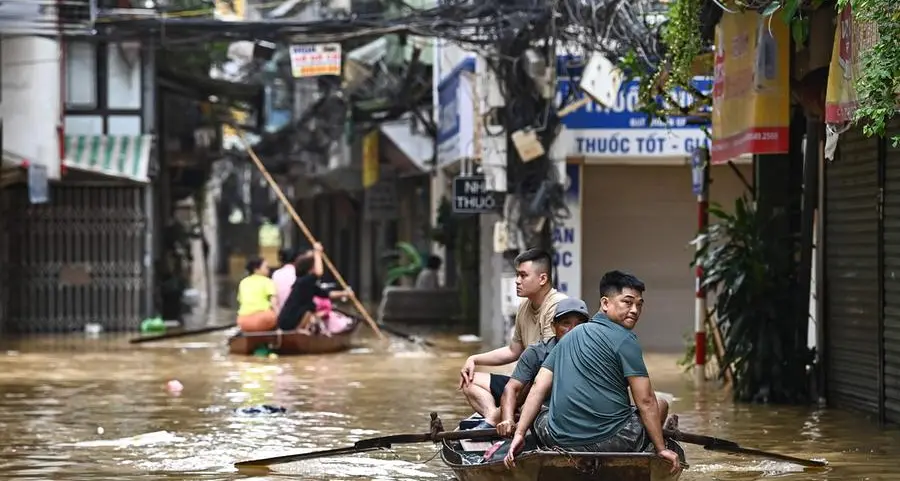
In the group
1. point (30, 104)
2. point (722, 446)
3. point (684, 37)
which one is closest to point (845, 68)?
point (722, 446)

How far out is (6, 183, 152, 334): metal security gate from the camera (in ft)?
88.7

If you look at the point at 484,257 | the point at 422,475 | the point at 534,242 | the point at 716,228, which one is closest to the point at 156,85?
the point at 484,257

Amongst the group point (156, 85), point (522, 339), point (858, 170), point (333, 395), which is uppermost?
point (156, 85)

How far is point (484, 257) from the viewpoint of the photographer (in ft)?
90.1

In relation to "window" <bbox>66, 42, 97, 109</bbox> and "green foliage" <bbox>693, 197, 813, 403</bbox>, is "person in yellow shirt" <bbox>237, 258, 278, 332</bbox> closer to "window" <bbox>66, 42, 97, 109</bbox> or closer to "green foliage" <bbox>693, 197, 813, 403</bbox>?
"window" <bbox>66, 42, 97, 109</bbox>

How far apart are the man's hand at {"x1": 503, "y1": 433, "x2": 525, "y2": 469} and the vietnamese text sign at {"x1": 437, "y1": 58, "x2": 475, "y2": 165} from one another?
52.3 ft

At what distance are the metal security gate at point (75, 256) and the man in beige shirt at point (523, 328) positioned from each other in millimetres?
17662

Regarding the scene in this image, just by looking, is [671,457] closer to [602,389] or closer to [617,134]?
[602,389]

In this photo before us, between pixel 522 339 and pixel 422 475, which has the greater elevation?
pixel 522 339

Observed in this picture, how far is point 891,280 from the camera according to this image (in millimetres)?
13000

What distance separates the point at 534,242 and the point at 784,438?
983 cm

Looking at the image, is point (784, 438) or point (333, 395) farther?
point (333, 395)

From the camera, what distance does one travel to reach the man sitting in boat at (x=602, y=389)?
26.8 ft

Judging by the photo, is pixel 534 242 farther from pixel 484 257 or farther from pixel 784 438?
pixel 784 438
